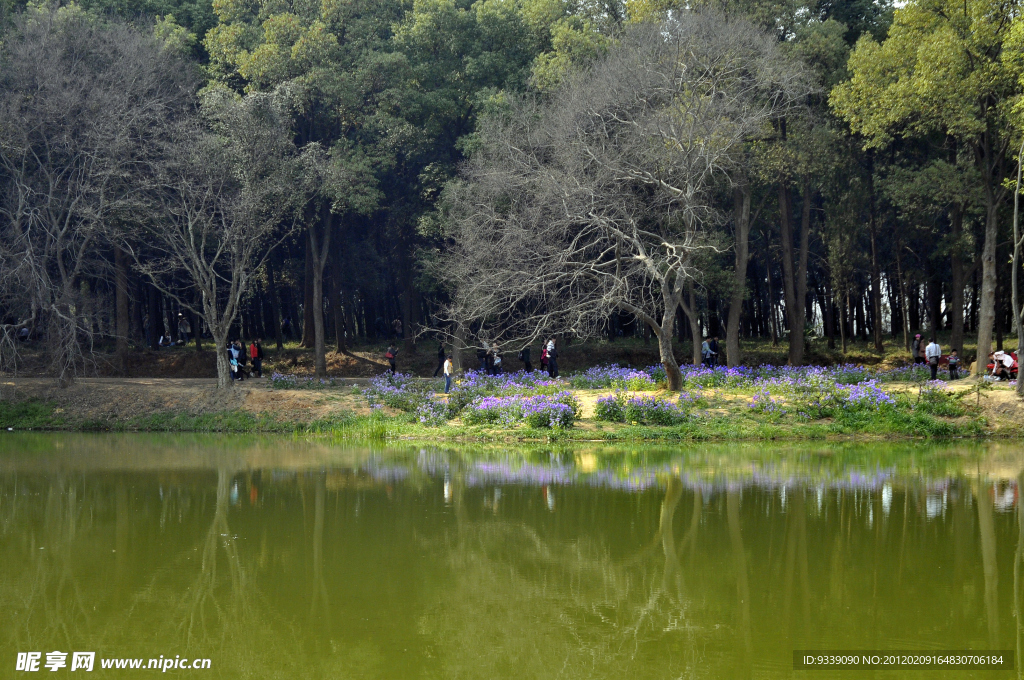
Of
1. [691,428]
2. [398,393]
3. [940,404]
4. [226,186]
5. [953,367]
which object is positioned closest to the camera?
[691,428]

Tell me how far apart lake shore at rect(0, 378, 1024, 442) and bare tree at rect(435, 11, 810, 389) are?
2.57m

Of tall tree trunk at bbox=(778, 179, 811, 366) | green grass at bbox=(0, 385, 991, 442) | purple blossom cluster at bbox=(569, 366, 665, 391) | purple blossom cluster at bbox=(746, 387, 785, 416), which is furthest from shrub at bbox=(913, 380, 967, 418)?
tall tree trunk at bbox=(778, 179, 811, 366)

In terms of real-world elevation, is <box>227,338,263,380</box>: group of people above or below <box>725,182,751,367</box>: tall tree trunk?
below

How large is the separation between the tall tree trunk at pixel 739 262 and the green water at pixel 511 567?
44.8ft

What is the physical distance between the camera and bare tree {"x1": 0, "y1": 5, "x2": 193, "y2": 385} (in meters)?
27.3

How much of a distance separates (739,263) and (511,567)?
22.8 m

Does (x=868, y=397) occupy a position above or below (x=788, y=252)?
below

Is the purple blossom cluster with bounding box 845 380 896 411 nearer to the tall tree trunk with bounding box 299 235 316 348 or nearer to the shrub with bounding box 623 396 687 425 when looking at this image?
the shrub with bounding box 623 396 687 425

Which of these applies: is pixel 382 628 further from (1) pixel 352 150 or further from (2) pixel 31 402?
(1) pixel 352 150

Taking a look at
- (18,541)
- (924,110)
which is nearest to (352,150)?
(924,110)

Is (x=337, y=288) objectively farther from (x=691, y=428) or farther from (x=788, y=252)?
(x=691, y=428)

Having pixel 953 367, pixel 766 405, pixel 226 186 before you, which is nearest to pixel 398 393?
pixel 226 186

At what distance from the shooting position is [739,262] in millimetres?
30422

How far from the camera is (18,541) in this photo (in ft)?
36.3
